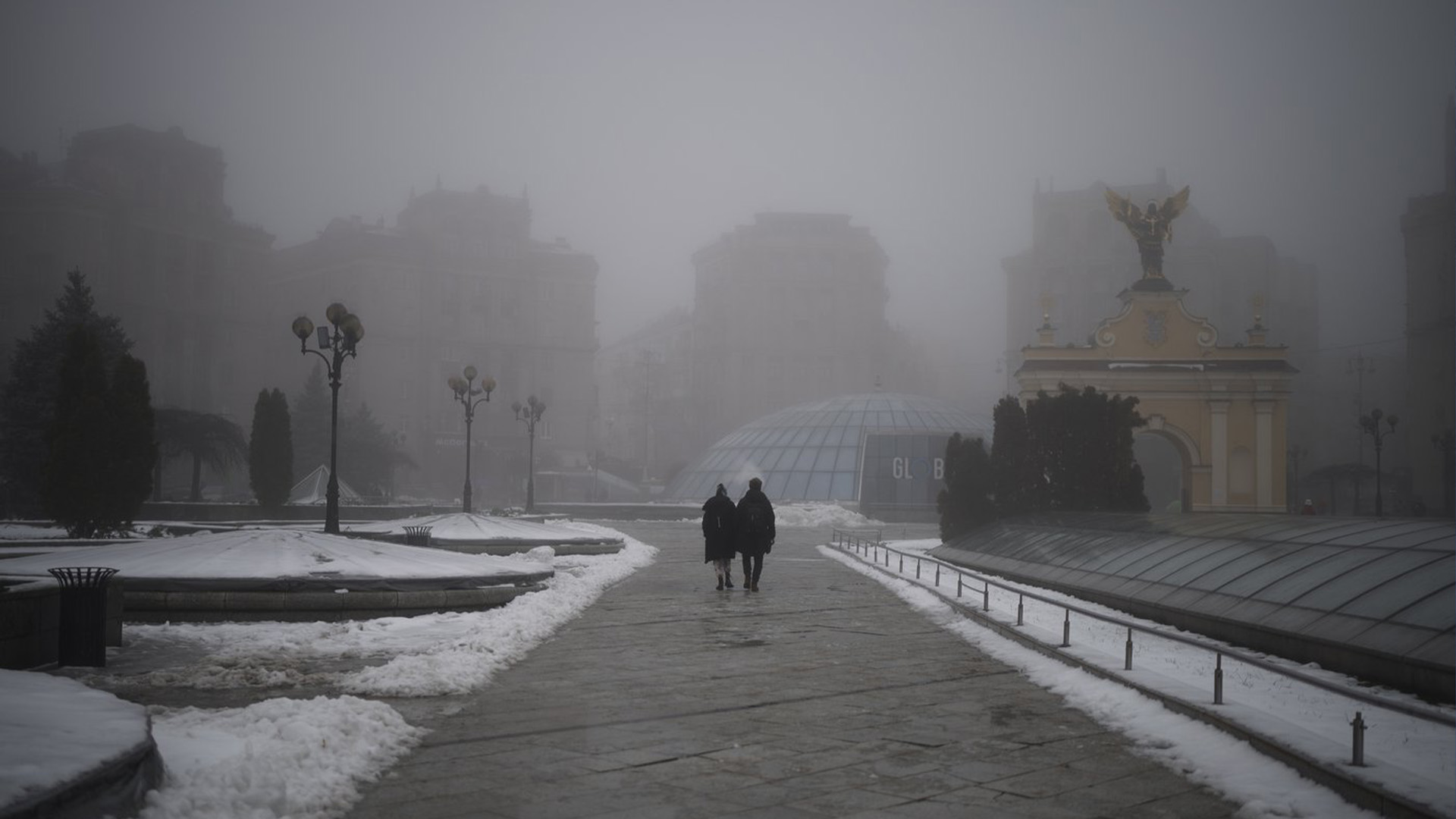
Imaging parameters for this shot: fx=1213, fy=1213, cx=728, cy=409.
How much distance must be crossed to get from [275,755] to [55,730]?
Answer: 106 cm

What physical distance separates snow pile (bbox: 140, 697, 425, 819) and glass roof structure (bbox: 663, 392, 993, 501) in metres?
56.7

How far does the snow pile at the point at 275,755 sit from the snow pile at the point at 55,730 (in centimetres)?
32

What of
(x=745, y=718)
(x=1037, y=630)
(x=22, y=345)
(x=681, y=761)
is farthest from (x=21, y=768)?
(x=22, y=345)

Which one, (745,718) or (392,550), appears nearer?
(745,718)

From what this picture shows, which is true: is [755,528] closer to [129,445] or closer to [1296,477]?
[129,445]

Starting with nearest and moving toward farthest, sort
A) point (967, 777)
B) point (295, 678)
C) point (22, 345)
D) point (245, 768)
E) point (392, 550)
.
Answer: point (245, 768)
point (967, 777)
point (295, 678)
point (392, 550)
point (22, 345)

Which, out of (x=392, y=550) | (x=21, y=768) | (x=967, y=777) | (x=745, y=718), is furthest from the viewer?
(x=392, y=550)

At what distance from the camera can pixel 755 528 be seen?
1908 cm

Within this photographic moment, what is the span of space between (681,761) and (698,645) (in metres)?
5.32

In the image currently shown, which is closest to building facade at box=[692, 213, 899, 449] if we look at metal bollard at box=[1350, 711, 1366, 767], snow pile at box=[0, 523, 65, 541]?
snow pile at box=[0, 523, 65, 541]

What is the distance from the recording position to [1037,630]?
13023 millimetres

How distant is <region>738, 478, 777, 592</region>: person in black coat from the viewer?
19.0 metres

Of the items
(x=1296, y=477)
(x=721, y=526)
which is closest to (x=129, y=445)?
(x=721, y=526)

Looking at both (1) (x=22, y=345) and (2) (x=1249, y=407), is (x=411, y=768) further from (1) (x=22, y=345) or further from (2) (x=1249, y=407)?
(2) (x=1249, y=407)
